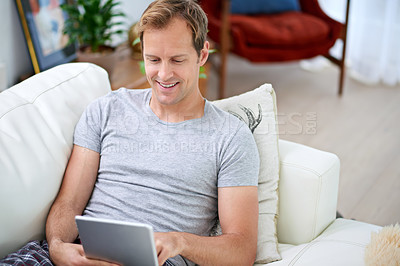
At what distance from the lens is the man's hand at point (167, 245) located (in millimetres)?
1102

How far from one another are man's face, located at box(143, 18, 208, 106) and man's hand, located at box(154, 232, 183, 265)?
1.33ft

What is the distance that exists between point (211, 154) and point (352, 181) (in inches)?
54.7

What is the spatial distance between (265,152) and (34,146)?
67cm

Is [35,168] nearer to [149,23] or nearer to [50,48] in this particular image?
[149,23]

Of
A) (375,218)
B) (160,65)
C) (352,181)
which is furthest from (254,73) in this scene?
(160,65)

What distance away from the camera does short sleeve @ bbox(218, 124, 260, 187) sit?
4.22 feet

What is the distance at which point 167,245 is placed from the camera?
3.66ft

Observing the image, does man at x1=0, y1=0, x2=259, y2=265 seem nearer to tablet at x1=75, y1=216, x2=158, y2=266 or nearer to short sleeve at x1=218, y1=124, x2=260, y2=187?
short sleeve at x1=218, y1=124, x2=260, y2=187

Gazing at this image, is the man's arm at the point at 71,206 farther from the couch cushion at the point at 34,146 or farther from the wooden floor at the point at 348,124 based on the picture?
the wooden floor at the point at 348,124

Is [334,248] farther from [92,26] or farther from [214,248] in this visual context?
[92,26]

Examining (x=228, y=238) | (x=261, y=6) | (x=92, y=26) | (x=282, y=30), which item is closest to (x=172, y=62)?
(x=228, y=238)

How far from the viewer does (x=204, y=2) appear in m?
3.35

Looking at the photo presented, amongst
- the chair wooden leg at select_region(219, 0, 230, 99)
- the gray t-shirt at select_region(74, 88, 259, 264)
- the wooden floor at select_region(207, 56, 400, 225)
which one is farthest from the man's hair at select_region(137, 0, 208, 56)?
the chair wooden leg at select_region(219, 0, 230, 99)

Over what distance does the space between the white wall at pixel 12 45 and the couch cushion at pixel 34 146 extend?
0.81m
